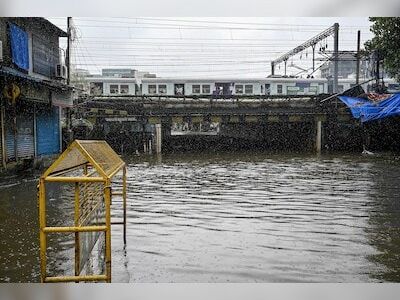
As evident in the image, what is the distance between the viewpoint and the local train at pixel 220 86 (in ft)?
54.6

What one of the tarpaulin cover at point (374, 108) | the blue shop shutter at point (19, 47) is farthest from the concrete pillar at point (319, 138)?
the blue shop shutter at point (19, 47)

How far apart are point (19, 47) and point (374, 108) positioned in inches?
349

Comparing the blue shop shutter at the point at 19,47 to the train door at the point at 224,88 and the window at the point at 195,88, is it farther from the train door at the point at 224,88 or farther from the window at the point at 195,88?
the train door at the point at 224,88

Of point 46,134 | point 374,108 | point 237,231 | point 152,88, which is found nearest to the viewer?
point 237,231

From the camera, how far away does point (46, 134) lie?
30.8 feet

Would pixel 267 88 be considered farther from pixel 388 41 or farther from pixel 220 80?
pixel 388 41

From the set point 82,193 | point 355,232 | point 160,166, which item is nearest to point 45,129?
point 160,166

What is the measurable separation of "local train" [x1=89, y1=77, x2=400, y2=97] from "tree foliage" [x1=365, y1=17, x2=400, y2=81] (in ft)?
19.5

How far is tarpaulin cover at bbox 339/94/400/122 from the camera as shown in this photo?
10.7m

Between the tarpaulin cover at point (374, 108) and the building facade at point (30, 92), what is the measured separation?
7.52 meters

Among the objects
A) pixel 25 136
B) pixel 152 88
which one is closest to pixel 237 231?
pixel 25 136

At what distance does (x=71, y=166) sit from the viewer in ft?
10.6

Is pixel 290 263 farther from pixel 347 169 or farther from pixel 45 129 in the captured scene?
pixel 347 169

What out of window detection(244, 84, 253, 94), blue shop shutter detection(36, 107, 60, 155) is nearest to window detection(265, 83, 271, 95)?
window detection(244, 84, 253, 94)
